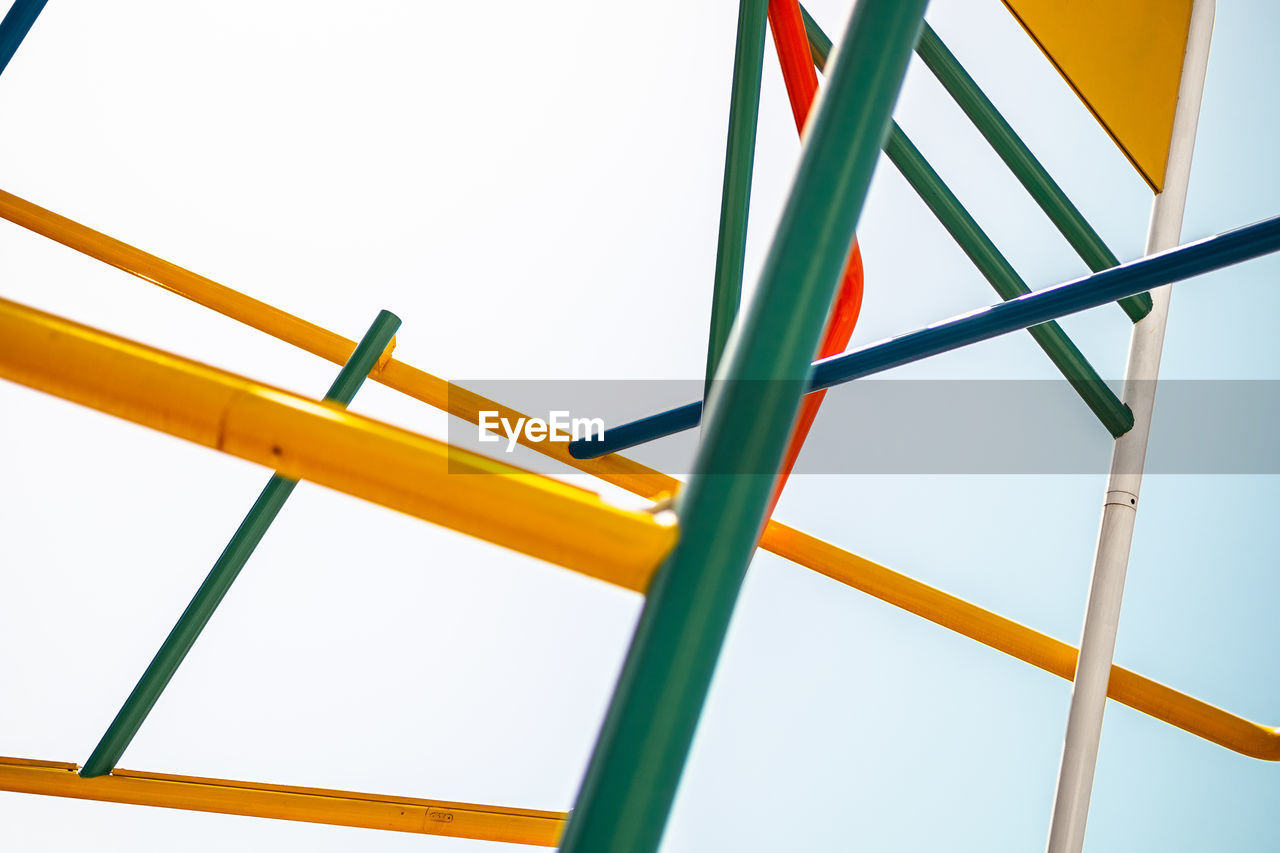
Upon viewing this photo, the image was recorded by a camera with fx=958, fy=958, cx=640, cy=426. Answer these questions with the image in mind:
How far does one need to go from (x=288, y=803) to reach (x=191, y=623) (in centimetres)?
36

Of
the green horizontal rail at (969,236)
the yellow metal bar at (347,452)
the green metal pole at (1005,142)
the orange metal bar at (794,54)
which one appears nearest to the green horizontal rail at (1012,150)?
the green metal pole at (1005,142)

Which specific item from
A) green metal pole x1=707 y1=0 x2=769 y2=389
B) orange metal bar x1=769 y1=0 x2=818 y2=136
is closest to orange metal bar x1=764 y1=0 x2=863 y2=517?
orange metal bar x1=769 y1=0 x2=818 y2=136

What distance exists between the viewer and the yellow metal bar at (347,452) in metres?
0.55

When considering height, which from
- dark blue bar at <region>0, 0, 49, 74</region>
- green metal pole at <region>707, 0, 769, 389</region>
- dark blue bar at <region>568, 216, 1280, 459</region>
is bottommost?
dark blue bar at <region>0, 0, 49, 74</region>

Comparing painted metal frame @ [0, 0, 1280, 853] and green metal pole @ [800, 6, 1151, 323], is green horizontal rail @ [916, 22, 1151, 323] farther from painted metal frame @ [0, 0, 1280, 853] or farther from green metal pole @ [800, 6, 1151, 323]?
painted metal frame @ [0, 0, 1280, 853]

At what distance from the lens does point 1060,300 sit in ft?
3.94

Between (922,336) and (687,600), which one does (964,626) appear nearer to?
(922,336)

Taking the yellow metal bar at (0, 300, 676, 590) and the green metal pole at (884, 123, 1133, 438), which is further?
the green metal pole at (884, 123, 1133, 438)

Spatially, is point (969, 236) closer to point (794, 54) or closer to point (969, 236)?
point (969, 236)

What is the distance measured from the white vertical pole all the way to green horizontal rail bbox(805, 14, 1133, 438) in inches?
8.0

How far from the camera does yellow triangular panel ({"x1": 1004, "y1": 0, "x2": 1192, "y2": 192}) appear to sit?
87.0 inches

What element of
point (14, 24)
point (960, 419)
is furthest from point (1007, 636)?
point (960, 419)

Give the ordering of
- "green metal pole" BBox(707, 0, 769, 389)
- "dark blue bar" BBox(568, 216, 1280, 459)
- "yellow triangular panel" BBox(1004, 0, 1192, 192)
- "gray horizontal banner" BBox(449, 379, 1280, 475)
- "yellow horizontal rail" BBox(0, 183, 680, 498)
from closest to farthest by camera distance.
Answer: "dark blue bar" BBox(568, 216, 1280, 459) < "green metal pole" BBox(707, 0, 769, 389) < "yellow horizontal rail" BBox(0, 183, 680, 498) < "yellow triangular panel" BBox(1004, 0, 1192, 192) < "gray horizontal banner" BBox(449, 379, 1280, 475)

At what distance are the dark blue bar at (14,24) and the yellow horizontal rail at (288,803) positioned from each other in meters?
1.08
